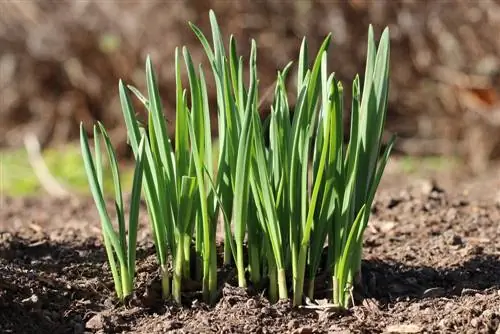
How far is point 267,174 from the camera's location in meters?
2.14

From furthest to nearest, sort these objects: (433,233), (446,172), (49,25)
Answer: (49,25) → (446,172) → (433,233)

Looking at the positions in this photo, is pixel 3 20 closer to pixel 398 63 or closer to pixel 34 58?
pixel 34 58

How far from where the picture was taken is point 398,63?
674cm

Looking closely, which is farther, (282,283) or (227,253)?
(227,253)

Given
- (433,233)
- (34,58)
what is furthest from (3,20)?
(433,233)

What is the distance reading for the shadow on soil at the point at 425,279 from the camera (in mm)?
2375

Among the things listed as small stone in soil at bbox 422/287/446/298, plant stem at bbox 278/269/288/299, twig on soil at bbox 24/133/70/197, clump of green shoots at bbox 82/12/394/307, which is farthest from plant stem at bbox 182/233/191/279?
twig on soil at bbox 24/133/70/197

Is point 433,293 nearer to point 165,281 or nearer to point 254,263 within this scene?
point 254,263

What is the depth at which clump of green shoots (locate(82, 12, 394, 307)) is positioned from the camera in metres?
2.16

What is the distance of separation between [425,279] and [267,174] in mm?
635

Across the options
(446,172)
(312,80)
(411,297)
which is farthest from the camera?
(446,172)

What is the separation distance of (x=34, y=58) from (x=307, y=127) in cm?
608

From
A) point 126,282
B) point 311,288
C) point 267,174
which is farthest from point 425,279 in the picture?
point 126,282

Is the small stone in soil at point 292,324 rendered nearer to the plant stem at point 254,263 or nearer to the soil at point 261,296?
the soil at point 261,296
